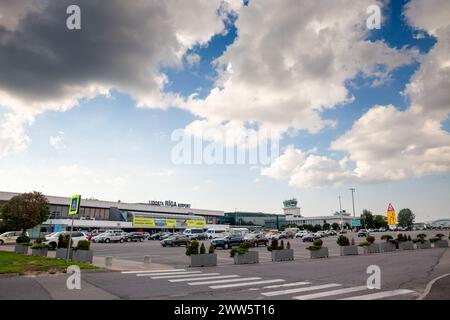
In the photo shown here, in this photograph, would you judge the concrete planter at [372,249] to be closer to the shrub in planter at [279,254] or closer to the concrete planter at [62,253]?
the shrub in planter at [279,254]

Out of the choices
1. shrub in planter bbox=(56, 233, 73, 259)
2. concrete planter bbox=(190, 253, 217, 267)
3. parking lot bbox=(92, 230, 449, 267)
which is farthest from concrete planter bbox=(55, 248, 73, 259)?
concrete planter bbox=(190, 253, 217, 267)

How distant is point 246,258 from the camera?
838 inches

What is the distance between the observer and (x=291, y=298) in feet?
32.9

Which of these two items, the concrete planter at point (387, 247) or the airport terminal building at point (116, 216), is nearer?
the concrete planter at point (387, 247)

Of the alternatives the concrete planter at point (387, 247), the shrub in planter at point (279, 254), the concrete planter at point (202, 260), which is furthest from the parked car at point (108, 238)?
the concrete planter at point (387, 247)

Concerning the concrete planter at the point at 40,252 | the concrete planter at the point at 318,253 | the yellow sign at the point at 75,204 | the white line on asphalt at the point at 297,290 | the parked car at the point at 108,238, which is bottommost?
the white line on asphalt at the point at 297,290

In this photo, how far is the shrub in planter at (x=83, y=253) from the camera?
19695 mm

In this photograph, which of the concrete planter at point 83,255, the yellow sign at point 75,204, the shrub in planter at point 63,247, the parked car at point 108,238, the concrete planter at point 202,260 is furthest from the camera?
the parked car at point 108,238

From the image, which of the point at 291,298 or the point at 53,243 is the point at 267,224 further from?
the point at 291,298

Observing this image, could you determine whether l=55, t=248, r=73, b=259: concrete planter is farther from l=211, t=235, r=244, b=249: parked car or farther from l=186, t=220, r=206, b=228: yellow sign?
l=186, t=220, r=206, b=228: yellow sign

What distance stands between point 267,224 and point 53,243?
126826mm

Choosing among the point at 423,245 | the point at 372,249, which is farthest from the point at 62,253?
the point at 423,245

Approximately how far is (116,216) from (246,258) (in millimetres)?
79604
